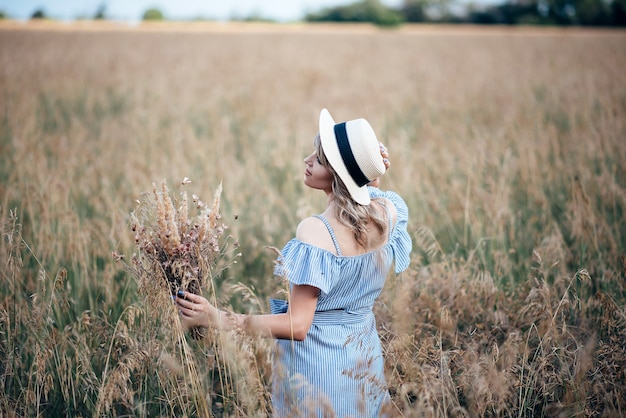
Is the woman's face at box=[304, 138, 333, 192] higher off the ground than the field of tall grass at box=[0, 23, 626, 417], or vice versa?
the woman's face at box=[304, 138, 333, 192]

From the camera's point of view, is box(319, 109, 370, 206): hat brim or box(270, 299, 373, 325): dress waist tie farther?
box(270, 299, 373, 325): dress waist tie

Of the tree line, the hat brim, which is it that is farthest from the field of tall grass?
the tree line

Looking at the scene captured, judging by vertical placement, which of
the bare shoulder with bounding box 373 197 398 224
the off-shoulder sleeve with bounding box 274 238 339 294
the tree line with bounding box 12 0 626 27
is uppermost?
the tree line with bounding box 12 0 626 27

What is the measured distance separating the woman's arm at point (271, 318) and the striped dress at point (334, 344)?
2.9 inches

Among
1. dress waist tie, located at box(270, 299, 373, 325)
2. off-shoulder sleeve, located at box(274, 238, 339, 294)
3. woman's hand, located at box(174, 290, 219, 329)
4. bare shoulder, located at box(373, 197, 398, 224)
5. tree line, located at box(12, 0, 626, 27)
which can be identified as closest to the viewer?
off-shoulder sleeve, located at box(274, 238, 339, 294)

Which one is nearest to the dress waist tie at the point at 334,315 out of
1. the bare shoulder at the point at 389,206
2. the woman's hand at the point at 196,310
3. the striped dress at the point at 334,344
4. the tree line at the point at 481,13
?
the striped dress at the point at 334,344

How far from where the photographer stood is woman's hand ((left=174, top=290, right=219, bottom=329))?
1830mm

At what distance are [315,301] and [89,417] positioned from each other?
111 centimetres

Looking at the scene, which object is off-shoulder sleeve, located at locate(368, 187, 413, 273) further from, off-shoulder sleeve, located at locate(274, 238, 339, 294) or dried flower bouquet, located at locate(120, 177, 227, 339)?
dried flower bouquet, located at locate(120, 177, 227, 339)

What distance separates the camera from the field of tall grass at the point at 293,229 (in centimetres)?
200

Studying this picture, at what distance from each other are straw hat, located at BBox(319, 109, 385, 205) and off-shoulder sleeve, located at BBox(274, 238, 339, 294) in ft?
0.80

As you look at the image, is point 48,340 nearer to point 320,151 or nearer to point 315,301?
point 315,301

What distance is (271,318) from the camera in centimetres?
179

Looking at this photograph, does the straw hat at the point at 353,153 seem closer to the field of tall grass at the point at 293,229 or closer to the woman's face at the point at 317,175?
the woman's face at the point at 317,175
